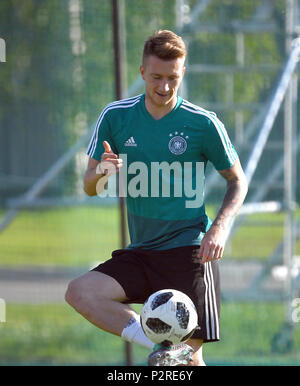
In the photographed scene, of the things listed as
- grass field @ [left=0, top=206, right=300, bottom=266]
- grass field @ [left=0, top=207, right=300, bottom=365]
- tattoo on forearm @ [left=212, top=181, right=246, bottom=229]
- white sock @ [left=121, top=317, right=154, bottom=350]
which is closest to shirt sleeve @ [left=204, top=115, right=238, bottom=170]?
tattoo on forearm @ [left=212, top=181, right=246, bottom=229]

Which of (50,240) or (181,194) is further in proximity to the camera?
(50,240)

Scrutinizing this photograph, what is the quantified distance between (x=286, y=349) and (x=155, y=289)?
323 centimetres

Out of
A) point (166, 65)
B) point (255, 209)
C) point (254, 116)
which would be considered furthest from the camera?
point (254, 116)

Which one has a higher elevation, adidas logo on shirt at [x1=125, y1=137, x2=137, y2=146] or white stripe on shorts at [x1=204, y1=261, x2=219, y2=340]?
adidas logo on shirt at [x1=125, y1=137, x2=137, y2=146]

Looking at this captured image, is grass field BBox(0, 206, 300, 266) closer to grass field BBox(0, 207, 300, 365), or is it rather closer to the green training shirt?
grass field BBox(0, 207, 300, 365)

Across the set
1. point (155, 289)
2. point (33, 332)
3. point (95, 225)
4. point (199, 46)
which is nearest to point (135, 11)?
point (199, 46)

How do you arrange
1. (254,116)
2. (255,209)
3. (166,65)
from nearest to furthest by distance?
(166,65), (255,209), (254,116)

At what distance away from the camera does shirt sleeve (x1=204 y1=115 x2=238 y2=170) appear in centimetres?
481

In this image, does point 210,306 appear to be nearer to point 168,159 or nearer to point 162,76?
point 168,159

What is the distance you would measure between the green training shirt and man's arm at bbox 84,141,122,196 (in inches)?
4.5

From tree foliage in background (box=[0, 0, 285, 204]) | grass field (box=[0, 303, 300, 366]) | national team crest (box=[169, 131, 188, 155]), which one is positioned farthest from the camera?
tree foliage in background (box=[0, 0, 285, 204])

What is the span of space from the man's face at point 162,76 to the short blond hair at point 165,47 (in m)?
0.02

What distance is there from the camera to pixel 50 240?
8.47 meters

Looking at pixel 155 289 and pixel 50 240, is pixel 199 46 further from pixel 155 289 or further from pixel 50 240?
pixel 155 289
